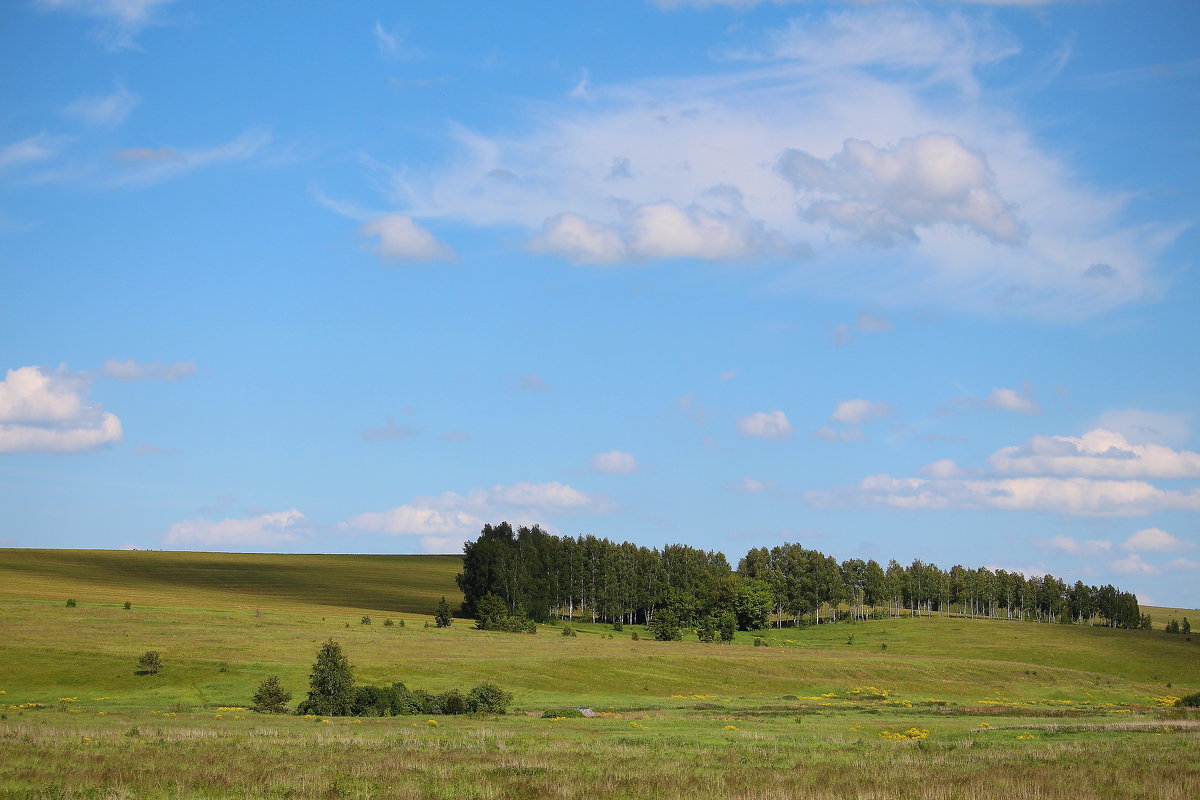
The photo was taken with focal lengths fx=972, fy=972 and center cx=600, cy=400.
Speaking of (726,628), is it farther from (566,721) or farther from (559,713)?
(566,721)

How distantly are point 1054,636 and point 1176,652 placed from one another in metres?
20.0

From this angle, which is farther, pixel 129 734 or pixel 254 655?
A: pixel 254 655

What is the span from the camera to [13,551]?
198m

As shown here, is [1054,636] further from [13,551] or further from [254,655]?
[13,551]

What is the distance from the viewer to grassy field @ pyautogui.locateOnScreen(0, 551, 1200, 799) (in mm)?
29219

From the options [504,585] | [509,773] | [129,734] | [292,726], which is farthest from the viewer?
[504,585]

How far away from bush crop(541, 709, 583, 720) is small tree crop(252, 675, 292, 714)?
15115 mm

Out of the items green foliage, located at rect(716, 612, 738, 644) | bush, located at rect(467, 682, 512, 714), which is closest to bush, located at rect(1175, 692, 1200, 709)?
bush, located at rect(467, 682, 512, 714)

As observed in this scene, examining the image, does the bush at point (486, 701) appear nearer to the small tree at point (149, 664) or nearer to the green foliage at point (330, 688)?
the green foliage at point (330, 688)

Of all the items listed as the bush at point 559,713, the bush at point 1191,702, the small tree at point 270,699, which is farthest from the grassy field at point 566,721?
the bush at point 1191,702

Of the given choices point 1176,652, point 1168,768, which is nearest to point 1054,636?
point 1176,652

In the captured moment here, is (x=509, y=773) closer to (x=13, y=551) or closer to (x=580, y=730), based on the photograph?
(x=580, y=730)

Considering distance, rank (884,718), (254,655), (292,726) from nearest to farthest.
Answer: (292,726)
(884,718)
(254,655)

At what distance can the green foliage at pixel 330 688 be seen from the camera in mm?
56719
